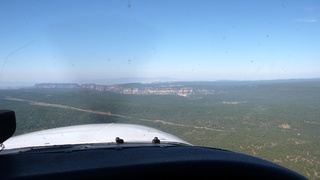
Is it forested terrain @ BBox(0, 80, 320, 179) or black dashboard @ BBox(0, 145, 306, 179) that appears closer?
black dashboard @ BBox(0, 145, 306, 179)

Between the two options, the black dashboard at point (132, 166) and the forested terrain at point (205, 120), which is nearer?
the black dashboard at point (132, 166)

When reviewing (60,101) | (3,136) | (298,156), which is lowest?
(298,156)

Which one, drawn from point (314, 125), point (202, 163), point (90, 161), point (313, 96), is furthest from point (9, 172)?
point (313, 96)

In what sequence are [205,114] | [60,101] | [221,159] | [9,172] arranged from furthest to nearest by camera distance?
[205,114] < [60,101] < [221,159] < [9,172]

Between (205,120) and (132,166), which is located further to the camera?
(205,120)

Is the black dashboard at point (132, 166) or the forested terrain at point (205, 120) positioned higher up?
the black dashboard at point (132, 166)

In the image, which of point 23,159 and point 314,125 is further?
point 314,125

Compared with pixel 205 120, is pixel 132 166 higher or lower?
higher

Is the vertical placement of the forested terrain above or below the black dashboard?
below

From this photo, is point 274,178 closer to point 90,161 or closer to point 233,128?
point 90,161

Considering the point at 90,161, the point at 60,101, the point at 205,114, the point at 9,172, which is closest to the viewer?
the point at 9,172

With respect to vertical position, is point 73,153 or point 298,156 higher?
point 73,153
